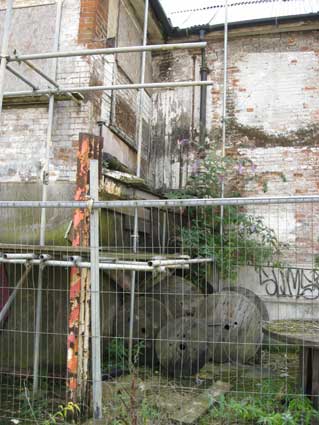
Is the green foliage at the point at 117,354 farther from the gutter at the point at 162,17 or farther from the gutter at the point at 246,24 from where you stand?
the gutter at the point at 246,24

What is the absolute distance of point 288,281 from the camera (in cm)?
703

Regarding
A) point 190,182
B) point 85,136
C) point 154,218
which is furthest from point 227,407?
point 190,182

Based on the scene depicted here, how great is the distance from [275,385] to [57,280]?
281 centimetres

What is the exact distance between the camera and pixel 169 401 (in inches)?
161

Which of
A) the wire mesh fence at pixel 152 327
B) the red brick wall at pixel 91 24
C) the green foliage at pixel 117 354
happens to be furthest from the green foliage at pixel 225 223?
the red brick wall at pixel 91 24

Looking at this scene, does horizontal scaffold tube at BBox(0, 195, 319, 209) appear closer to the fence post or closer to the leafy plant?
the fence post

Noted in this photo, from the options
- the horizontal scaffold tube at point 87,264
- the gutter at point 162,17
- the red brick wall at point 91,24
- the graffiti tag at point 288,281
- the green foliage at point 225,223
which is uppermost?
the gutter at point 162,17

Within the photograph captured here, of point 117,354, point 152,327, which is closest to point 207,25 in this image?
point 152,327

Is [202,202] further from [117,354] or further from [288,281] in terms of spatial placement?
[288,281]

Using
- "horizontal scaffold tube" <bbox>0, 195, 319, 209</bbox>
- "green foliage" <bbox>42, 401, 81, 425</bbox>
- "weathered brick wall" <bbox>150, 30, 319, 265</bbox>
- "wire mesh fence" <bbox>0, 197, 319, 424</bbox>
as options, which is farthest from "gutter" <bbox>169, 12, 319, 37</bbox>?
"green foliage" <bbox>42, 401, 81, 425</bbox>

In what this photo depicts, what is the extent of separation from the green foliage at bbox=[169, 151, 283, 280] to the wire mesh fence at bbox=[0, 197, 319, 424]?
4 centimetres

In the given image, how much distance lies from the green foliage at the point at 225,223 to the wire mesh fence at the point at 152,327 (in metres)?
0.04

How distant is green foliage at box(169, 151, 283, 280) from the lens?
6772mm

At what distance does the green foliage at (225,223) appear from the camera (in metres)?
Result: 6.77
